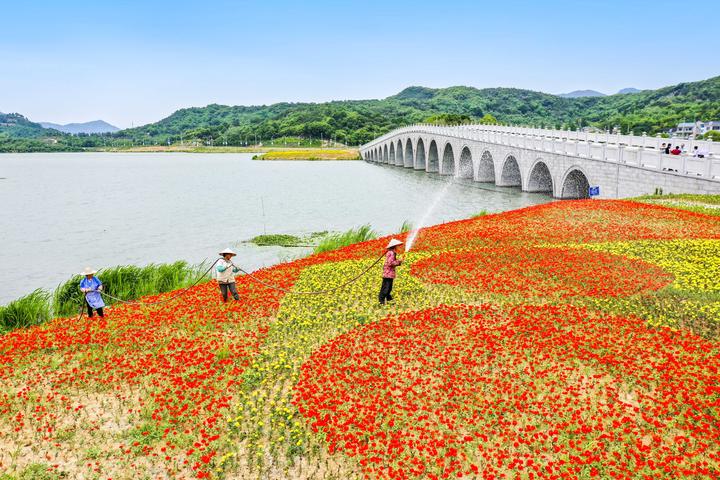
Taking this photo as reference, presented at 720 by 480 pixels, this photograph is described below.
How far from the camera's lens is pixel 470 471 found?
8773 mm

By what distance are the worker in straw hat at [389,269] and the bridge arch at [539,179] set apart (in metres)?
40.1

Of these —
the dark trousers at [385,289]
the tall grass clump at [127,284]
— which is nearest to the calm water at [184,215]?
the tall grass clump at [127,284]

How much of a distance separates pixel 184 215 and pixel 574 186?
35.1 meters

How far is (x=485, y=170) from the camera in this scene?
68.5 metres

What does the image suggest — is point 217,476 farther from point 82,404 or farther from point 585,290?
point 585,290

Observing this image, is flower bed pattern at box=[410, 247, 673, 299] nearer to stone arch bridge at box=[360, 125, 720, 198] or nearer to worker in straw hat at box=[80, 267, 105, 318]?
worker in straw hat at box=[80, 267, 105, 318]

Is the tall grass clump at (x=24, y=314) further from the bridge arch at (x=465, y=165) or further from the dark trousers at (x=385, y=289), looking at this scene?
the bridge arch at (x=465, y=165)

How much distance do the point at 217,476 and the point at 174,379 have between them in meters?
3.73

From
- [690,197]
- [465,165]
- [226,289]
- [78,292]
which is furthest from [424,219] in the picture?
[465,165]

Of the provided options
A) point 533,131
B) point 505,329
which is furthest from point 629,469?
point 533,131

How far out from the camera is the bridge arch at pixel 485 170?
67.9 meters

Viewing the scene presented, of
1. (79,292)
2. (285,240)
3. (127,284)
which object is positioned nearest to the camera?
(79,292)

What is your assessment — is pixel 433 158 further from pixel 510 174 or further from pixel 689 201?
pixel 689 201

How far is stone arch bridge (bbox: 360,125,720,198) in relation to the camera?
3133 centimetres
